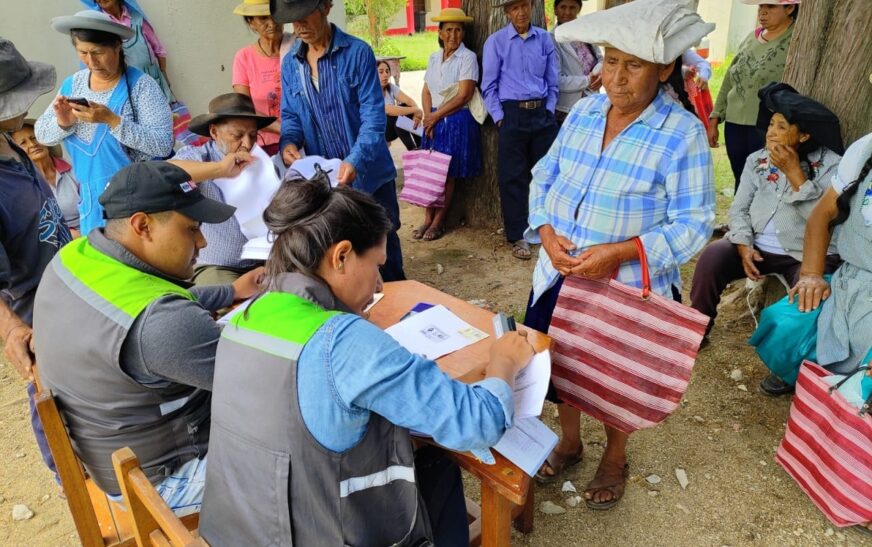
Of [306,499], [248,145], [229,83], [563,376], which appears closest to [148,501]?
[306,499]

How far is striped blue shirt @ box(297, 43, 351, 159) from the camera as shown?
11.2 ft

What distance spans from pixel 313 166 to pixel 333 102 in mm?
481

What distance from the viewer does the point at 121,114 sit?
3.14m

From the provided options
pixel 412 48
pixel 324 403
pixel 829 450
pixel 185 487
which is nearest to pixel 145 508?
pixel 185 487

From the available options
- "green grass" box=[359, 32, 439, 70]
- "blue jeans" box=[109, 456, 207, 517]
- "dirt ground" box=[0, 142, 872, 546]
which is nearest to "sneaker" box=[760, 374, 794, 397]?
"dirt ground" box=[0, 142, 872, 546]

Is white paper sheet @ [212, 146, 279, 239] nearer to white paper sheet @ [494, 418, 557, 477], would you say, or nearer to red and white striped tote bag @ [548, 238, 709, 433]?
red and white striped tote bag @ [548, 238, 709, 433]

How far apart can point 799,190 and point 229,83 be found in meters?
5.07

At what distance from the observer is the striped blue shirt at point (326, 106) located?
11.2 ft

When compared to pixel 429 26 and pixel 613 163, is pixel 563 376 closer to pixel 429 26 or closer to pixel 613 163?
pixel 613 163

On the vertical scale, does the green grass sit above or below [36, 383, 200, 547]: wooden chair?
below

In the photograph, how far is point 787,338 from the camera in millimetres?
2865

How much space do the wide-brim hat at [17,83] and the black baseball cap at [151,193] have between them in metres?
0.88

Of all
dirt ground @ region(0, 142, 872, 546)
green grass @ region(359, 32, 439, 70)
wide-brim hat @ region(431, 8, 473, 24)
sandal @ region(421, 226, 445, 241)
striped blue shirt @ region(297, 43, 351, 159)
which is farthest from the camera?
green grass @ region(359, 32, 439, 70)

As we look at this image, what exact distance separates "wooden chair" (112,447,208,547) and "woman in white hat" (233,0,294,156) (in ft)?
9.53
